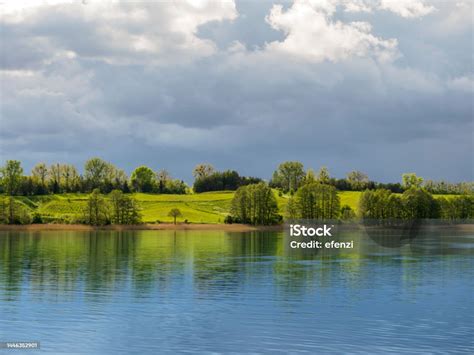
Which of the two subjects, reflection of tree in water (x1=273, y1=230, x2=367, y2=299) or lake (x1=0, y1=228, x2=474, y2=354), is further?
reflection of tree in water (x1=273, y1=230, x2=367, y2=299)

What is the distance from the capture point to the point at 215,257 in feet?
387

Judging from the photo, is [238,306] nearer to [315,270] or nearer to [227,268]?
[315,270]

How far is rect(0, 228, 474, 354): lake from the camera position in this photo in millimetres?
46438

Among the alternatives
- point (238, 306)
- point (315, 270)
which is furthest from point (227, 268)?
point (238, 306)

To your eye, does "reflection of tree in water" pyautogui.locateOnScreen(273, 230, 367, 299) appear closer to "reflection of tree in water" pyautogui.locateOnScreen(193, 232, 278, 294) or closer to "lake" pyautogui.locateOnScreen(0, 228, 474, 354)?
"lake" pyautogui.locateOnScreen(0, 228, 474, 354)

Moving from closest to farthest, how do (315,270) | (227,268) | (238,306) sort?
Answer: (238,306), (315,270), (227,268)

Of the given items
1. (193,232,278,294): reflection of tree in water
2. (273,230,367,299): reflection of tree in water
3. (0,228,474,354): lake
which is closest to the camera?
(0,228,474,354): lake

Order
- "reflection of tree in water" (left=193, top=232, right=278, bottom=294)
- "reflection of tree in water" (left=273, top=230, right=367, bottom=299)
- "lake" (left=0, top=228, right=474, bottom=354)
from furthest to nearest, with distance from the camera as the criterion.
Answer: "reflection of tree in water" (left=193, top=232, right=278, bottom=294) → "reflection of tree in water" (left=273, top=230, right=367, bottom=299) → "lake" (left=0, top=228, right=474, bottom=354)

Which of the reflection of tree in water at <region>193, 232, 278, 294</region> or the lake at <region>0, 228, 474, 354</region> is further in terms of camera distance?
the reflection of tree in water at <region>193, 232, 278, 294</region>

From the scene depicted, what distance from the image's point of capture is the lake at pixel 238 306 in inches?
1828

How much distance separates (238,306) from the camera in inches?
2406

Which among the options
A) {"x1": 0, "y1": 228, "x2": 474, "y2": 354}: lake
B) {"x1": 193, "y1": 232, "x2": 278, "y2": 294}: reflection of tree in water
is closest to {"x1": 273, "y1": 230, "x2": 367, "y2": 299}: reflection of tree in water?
{"x1": 0, "y1": 228, "x2": 474, "y2": 354}: lake

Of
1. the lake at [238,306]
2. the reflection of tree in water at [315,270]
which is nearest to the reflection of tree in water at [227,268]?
the lake at [238,306]

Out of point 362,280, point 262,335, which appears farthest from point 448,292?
point 262,335
